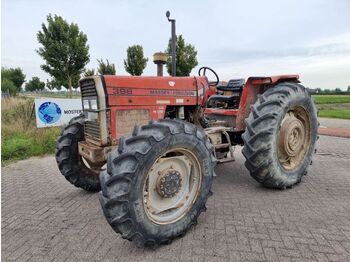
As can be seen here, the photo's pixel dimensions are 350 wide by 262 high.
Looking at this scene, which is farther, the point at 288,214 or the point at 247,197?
the point at 247,197

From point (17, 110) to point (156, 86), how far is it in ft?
24.9

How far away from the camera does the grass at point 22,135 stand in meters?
6.61

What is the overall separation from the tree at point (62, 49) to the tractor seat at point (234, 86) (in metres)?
13.4

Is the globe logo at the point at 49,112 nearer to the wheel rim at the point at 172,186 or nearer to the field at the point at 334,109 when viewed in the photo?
the wheel rim at the point at 172,186

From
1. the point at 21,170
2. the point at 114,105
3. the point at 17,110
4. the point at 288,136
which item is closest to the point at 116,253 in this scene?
the point at 114,105

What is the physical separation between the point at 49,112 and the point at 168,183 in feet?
22.3

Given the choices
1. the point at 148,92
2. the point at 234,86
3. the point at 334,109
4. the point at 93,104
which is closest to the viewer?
the point at 93,104

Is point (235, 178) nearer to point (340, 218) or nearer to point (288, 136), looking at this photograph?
point (288, 136)

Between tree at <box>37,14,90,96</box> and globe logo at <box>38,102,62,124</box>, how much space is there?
26.8ft

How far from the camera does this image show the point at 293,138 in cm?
409

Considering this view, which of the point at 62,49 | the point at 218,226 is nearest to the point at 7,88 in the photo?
the point at 62,49

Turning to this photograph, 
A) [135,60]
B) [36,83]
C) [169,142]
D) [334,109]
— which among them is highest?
[135,60]

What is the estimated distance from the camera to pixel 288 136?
12.9ft

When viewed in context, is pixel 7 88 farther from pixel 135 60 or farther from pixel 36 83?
pixel 36 83
